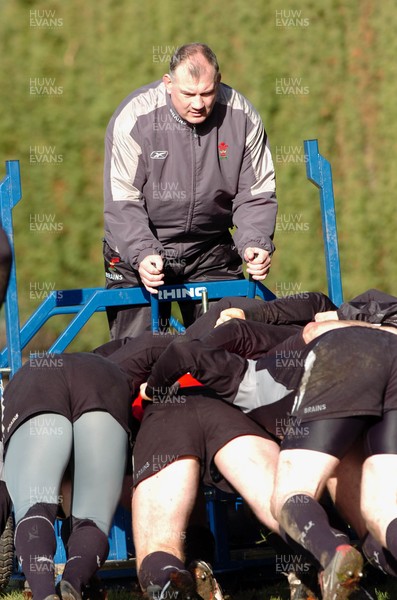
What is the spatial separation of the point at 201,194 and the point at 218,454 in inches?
72.0

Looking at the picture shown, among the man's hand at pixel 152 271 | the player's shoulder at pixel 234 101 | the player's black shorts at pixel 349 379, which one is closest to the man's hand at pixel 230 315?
the man's hand at pixel 152 271

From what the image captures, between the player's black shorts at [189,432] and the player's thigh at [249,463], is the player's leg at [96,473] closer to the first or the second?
the player's black shorts at [189,432]

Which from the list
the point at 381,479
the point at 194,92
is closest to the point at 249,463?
the point at 381,479

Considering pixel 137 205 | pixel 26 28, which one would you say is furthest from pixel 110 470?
pixel 26 28

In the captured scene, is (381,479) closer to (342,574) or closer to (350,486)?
(350,486)

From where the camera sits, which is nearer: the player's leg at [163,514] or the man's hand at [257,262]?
the player's leg at [163,514]

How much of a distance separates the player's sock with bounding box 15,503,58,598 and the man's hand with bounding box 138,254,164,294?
1472mm

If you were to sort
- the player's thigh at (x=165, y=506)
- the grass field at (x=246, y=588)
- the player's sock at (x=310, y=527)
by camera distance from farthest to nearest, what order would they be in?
the grass field at (x=246, y=588)
the player's thigh at (x=165, y=506)
the player's sock at (x=310, y=527)

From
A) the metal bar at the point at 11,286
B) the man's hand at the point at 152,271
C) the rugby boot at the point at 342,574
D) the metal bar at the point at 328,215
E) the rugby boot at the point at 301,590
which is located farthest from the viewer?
the metal bar at the point at 328,215

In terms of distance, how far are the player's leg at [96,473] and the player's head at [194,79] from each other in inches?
74.3

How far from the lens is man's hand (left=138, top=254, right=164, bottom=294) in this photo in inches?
201

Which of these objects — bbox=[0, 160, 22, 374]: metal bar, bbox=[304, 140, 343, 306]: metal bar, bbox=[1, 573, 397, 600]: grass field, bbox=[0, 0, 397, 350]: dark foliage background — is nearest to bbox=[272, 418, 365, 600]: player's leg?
bbox=[1, 573, 397, 600]: grass field

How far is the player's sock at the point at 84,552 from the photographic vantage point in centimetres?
371

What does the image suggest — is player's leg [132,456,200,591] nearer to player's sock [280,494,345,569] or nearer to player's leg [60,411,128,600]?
player's leg [60,411,128,600]
